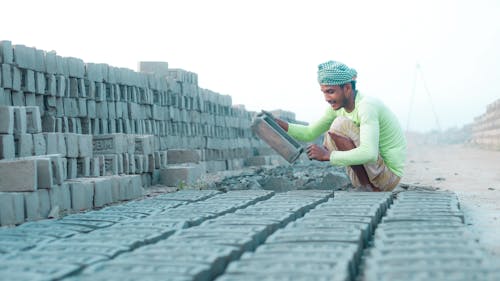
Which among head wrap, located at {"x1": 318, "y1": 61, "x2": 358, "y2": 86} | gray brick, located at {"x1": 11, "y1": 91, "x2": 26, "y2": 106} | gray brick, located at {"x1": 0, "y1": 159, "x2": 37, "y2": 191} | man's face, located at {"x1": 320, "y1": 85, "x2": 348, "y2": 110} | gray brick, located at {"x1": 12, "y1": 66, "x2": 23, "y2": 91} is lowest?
gray brick, located at {"x1": 0, "y1": 159, "x2": 37, "y2": 191}

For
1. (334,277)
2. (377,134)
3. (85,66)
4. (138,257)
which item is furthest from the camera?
(85,66)

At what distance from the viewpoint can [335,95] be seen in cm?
532

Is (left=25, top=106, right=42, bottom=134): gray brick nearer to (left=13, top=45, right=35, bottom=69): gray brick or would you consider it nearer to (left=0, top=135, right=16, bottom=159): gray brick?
(left=0, top=135, right=16, bottom=159): gray brick

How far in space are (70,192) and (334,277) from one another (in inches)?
164

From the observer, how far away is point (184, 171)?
9359 mm

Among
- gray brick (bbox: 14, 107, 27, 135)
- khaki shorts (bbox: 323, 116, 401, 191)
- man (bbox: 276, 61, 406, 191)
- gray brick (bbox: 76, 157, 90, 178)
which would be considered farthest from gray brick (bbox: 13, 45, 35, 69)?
khaki shorts (bbox: 323, 116, 401, 191)

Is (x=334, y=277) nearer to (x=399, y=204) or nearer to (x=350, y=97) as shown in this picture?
(x=399, y=204)

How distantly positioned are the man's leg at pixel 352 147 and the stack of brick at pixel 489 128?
20834mm

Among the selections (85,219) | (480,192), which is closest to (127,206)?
(85,219)

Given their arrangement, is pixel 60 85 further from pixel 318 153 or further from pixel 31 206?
pixel 318 153

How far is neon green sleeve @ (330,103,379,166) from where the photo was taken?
4.95 meters

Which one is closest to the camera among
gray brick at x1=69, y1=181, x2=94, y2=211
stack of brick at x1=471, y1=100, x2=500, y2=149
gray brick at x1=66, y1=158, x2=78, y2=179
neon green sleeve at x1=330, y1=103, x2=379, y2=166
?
neon green sleeve at x1=330, y1=103, x2=379, y2=166

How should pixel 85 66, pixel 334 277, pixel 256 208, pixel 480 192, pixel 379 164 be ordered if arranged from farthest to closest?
1. pixel 85 66
2. pixel 480 192
3. pixel 379 164
4. pixel 256 208
5. pixel 334 277

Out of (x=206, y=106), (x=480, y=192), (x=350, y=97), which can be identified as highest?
(x=206, y=106)
